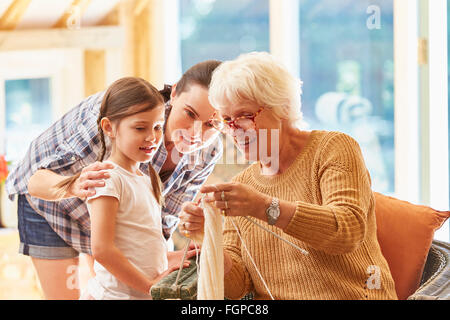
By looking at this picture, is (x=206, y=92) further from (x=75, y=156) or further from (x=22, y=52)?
(x=22, y=52)

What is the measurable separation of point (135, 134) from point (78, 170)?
0.21 metres

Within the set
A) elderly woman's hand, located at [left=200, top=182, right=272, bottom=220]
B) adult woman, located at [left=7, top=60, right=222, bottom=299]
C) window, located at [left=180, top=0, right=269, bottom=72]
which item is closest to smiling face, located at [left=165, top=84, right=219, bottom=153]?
adult woman, located at [left=7, top=60, right=222, bottom=299]

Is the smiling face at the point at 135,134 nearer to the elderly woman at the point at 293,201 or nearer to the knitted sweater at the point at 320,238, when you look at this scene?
the elderly woman at the point at 293,201

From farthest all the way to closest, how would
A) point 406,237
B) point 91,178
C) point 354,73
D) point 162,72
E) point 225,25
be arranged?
point 225,25, point 354,73, point 162,72, point 406,237, point 91,178

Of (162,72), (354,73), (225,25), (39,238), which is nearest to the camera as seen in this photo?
(39,238)

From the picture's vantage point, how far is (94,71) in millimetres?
2023

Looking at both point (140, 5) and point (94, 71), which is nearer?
point (94, 71)

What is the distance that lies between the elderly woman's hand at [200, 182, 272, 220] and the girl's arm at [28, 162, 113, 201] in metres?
0.38

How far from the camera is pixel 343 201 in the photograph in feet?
4.14

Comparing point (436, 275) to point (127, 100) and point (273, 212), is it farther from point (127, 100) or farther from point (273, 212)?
point (127, 100)

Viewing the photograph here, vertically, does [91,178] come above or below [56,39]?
below

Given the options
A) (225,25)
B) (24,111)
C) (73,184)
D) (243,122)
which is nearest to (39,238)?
(73,184)

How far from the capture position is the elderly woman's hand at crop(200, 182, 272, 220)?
1.16 m

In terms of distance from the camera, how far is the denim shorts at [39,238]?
170cm
